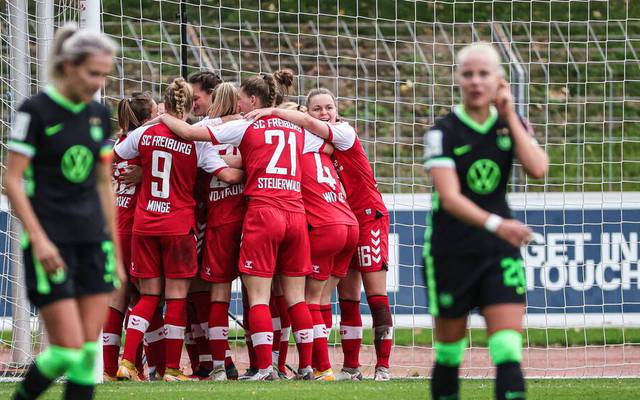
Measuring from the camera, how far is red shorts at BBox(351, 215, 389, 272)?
876 centimetres

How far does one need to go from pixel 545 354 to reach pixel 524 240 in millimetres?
7769

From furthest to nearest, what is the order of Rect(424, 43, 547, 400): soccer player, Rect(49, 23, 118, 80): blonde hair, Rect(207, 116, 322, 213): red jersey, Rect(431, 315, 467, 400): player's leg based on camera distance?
Rect(207, 116, 322, 213): red jersey
Rect(431, 315, 467, 400): player's leg
Rect(424, 43, 547, 400): soccer player
Rect(49, 23, 118, 80): blonde hair

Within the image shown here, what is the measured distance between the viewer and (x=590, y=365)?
11305mm

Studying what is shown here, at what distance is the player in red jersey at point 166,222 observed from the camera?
8195 millimetres

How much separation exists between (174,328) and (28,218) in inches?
148

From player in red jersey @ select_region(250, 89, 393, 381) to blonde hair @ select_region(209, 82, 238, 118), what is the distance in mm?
618

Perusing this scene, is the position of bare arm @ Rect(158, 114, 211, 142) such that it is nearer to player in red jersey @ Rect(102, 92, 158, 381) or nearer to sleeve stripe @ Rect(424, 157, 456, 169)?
player in red jersey @ Rect(102, 92, 158, 381)

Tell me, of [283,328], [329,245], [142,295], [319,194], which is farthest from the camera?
[283,328]

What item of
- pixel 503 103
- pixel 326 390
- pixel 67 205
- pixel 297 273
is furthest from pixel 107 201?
pixel 297 273

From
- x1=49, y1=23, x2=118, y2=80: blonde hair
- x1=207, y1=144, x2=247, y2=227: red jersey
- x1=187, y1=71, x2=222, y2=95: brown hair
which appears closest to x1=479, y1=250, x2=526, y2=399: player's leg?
x1=49, y1=23, x2=118, y2=80: blonde hair

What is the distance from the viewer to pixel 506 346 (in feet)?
15.9

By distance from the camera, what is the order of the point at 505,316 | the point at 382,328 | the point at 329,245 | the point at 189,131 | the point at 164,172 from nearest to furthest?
the point at 505,316 → the point at 189,131 → the point at 164,172 → the point at 329,245 → the point at 382,328

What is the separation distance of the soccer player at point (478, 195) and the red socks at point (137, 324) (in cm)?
357

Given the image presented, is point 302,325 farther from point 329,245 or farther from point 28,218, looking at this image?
point 28,218
